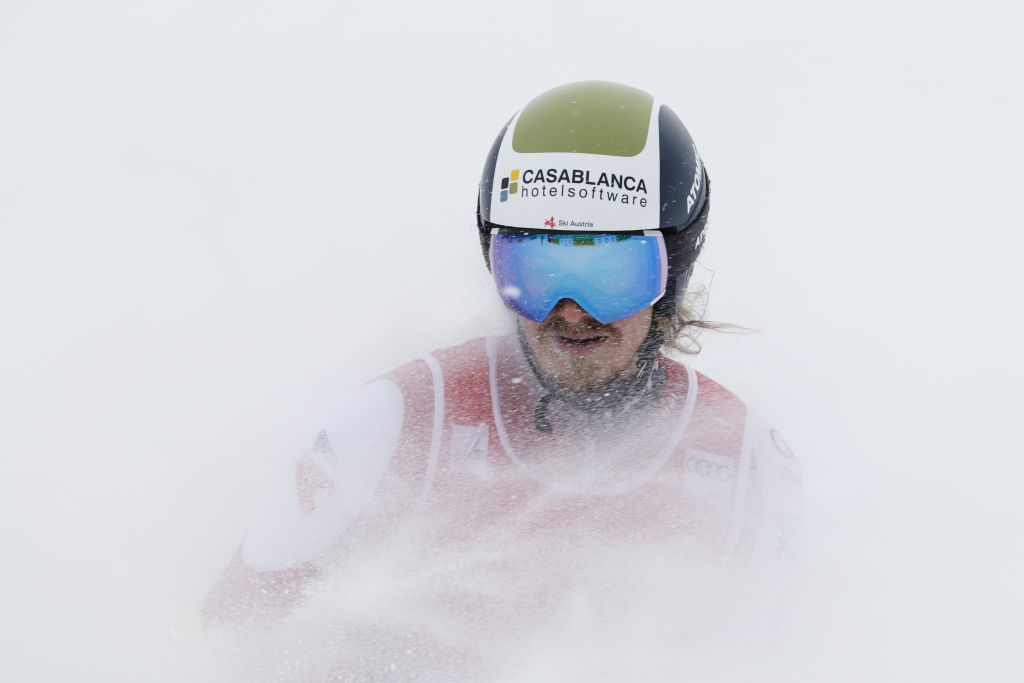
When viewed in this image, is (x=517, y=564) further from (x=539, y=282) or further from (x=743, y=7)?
(x=743, y=7)

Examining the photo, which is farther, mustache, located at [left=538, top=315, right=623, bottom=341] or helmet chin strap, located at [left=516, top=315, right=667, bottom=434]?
helmet chin strap, located at [left=516, top=315, right=667, bottom=434]

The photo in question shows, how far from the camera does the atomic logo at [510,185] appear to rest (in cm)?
269

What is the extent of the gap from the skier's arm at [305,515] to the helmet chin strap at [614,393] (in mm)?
506

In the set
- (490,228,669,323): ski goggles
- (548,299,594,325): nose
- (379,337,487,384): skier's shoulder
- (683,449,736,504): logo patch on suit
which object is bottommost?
(683,449,736,504): logo patch on suit

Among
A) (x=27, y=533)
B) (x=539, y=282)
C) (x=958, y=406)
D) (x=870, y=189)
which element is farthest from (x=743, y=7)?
(x=27, y=533)

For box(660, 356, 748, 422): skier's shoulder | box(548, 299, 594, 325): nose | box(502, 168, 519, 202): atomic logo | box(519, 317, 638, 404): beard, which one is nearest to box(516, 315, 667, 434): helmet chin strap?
box(519, 317, 638, 404): beard

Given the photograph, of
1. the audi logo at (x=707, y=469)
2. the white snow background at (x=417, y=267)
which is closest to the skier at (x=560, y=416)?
the audi logo at (x=707, y=469)

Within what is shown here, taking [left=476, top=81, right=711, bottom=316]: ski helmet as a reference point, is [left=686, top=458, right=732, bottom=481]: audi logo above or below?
below

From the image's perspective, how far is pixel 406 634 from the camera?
2.71 metres

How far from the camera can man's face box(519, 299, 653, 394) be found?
2725 mm

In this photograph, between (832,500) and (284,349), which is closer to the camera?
(832,500)

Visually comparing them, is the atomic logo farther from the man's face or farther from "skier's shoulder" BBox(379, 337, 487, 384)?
"skier's shoulder" BBox(379, 337, 487, 384)

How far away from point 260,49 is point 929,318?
499 centimetres

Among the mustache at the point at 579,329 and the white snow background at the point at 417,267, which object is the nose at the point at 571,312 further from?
the white snow background at the point at 417,267
